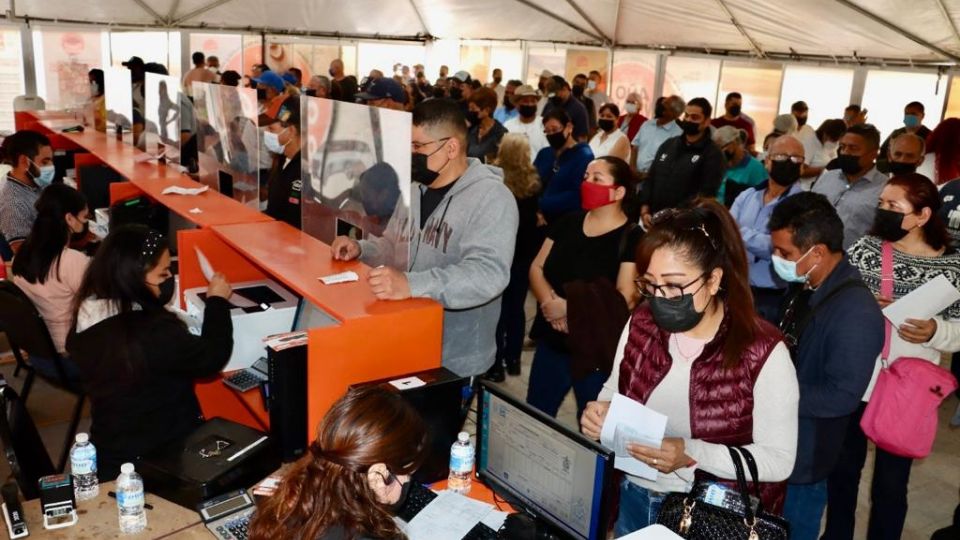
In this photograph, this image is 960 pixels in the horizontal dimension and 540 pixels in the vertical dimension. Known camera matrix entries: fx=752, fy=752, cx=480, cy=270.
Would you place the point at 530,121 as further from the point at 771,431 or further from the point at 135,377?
the point at 771,431

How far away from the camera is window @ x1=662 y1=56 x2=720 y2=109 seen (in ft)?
37.8

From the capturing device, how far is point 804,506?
103 inches

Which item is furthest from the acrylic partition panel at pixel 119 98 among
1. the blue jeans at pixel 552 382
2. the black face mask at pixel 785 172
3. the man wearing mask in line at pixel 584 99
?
the man wearing mask in line at pixel 584 99

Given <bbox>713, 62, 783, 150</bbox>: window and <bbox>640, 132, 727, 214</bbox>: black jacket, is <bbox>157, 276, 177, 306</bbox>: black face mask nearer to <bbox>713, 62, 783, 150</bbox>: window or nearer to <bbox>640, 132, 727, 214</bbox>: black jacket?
<bbox>640, 132, 727, 214</bbox>: black jacket

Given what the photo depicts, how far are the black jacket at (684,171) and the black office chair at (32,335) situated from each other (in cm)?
370

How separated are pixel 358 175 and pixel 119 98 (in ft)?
15.1

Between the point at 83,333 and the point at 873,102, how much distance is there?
981 centimetres

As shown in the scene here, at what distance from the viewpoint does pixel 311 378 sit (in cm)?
222

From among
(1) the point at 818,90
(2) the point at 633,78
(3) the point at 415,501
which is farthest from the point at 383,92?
(2) the point at 633,78

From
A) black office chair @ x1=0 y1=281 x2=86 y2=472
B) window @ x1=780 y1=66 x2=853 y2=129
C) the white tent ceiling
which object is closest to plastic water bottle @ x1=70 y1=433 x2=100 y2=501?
black office chair @ x1=0 y1=281 x2=86 y2=472

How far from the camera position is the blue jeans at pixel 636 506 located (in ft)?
6.99

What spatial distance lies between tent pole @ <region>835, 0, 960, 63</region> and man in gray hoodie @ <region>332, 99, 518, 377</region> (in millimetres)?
7959

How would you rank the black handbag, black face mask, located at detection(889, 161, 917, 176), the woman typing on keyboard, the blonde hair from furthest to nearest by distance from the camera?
the blonde hair → black face mask, located at detection(889, 161, 917, 176) → the black handbag → the woman typing on keyboard

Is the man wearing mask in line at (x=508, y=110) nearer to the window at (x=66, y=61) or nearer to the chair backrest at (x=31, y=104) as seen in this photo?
the chair backrest at (x=31, y=104)
